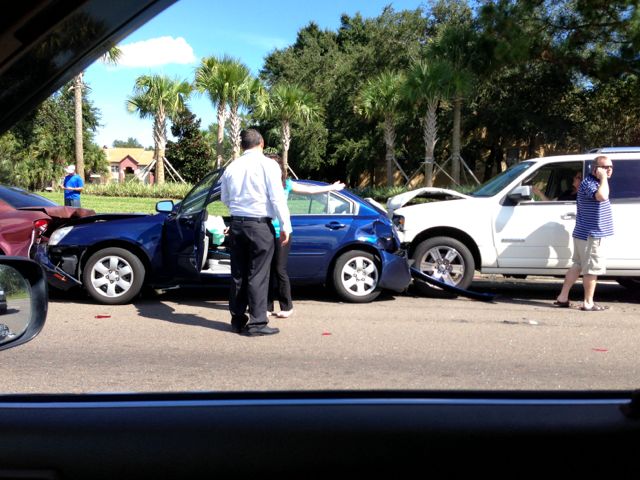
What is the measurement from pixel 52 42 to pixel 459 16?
37.8 meters

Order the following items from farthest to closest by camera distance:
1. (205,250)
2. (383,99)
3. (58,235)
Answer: (383,99) < (58,235) < (205,250)

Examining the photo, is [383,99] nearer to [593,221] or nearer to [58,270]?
[593,221]

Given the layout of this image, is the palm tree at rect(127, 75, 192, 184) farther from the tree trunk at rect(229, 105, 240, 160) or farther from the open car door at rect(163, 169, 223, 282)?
the open car door at rect(163, 169, 223, 282)

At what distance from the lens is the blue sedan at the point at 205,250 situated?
8.03 meters

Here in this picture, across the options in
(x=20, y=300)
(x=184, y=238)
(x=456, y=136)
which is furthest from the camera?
(x=456, y=136)

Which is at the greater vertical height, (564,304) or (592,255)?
(592,255)

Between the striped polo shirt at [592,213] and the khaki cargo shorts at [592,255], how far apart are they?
70 mm

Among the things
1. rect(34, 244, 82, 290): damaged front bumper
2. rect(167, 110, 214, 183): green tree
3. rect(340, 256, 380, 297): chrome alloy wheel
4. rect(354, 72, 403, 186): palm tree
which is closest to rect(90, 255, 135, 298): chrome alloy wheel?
rect(34, 244, 82, 290): damaged front bumper

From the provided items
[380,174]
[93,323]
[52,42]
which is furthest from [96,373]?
[380,174]

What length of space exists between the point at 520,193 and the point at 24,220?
→ 6381 millimetres

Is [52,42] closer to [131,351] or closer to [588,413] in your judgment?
[588,413]

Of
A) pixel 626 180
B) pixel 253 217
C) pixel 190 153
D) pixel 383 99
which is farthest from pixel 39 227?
pixel 190 153

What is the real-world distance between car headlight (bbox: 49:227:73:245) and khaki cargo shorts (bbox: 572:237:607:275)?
20.6 feet

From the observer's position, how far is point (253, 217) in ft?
21.1
